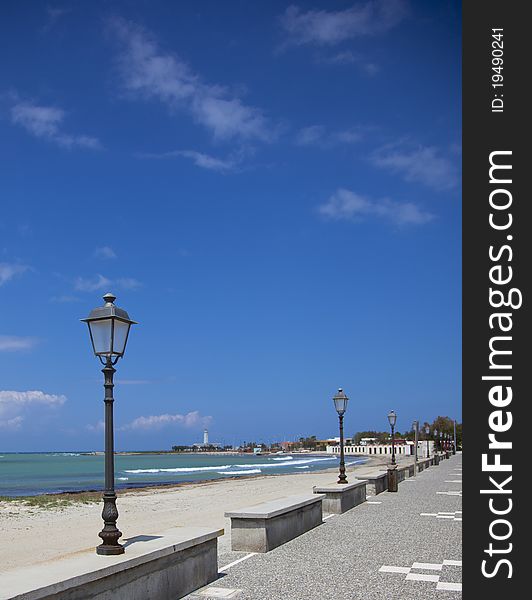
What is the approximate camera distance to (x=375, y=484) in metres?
19.5

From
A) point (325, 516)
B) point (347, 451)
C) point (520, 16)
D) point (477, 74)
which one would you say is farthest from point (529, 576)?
point (347, 451)

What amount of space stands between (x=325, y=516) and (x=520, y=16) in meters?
9.75

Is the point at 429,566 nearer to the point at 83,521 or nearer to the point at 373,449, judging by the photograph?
the point at 83,521

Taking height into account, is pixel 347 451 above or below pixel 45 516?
below

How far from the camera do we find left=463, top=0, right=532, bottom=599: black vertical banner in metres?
6.34

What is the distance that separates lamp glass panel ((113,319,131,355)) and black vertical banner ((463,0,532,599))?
3.31 metres

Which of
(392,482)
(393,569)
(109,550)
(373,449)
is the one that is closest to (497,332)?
(393,569)

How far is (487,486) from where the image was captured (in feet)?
21.0

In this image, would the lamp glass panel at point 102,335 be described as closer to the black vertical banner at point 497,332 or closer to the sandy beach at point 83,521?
the black vertical banner at point 497,332

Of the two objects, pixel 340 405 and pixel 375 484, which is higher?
pixel 340 405

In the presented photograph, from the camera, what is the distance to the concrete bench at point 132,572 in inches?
207

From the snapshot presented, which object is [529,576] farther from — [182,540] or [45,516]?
[45,516]

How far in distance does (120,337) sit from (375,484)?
1383 cm

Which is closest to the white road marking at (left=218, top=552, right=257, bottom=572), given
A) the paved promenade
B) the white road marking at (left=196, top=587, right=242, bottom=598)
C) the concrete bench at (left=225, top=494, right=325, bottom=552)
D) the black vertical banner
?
the paved promenade
